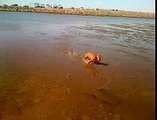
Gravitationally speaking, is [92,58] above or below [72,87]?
above

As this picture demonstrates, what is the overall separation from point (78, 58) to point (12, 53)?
357 cm

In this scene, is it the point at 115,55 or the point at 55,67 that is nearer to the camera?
the point at 55,67

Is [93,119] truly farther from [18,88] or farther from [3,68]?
[3,68]

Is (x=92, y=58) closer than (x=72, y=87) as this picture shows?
No

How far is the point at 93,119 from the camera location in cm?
753

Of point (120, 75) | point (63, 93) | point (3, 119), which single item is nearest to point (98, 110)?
point (63, 93)

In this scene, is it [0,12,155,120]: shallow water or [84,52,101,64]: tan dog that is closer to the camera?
[0,12,155,120]: shallow water

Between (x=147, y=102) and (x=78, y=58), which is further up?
(x=78, y=58)

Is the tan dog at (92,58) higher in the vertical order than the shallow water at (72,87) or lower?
higher

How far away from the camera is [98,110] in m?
8.09

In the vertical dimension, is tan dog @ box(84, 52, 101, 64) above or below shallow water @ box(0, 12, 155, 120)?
above

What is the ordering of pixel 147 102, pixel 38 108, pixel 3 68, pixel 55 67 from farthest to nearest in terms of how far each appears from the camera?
pixel 55 67 → pixel 3 68 → pixel 147 102 → pixel 38 108

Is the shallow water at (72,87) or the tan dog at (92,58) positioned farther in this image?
the tan dog at (92,58)

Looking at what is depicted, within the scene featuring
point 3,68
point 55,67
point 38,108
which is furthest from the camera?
point 55,67
